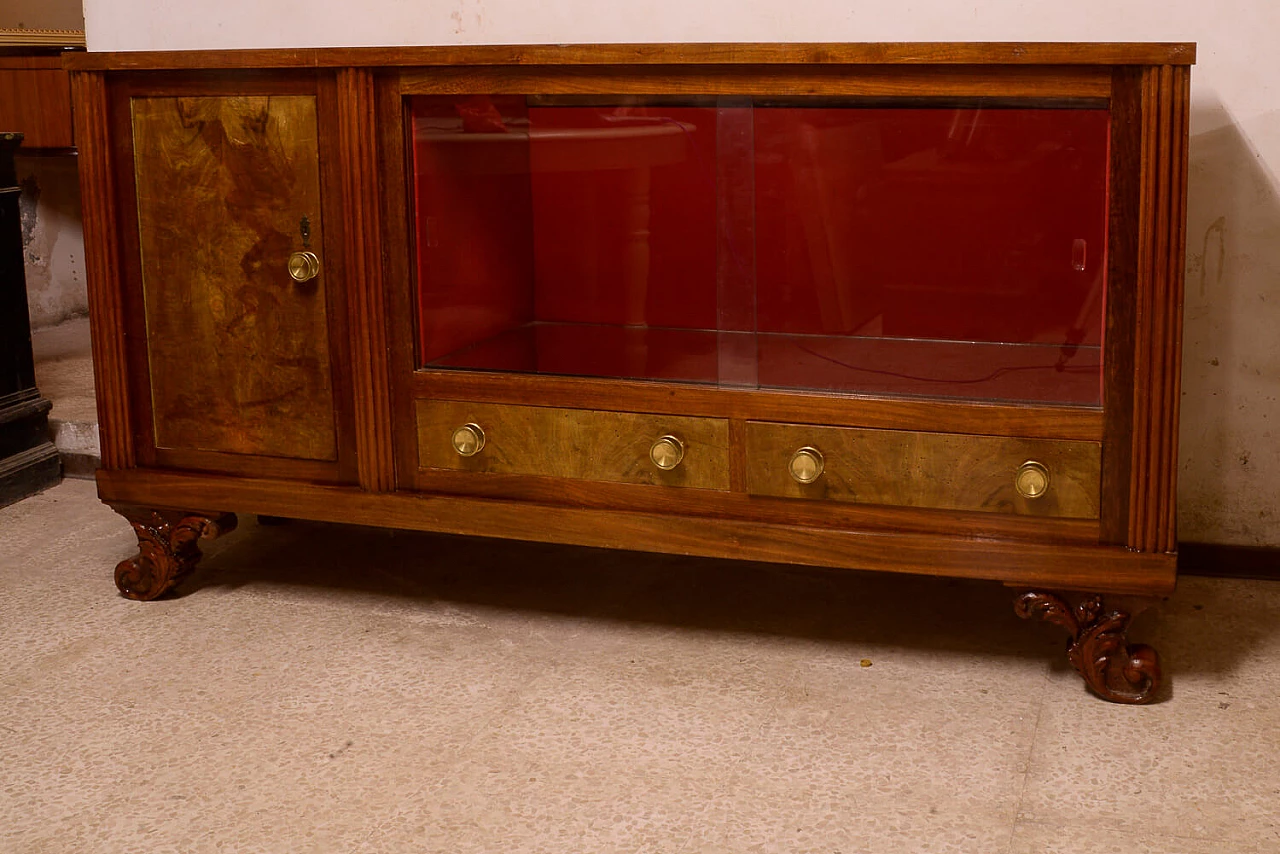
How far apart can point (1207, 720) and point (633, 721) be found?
0.80m

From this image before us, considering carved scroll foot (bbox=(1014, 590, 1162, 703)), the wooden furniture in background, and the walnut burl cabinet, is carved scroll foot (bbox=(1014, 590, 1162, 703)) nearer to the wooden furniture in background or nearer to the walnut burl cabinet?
the walnut burl cabinet

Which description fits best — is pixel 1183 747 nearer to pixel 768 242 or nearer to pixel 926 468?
pixel 926 468

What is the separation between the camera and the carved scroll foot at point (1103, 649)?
1.95 m

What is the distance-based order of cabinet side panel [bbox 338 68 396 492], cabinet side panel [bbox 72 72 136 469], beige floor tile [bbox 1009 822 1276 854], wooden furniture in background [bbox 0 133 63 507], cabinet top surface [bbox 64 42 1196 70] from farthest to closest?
wooden furniture in background [bbox 0 133 63 507], cabinet side panel [bbox 72 72 136 469], cabinet side panel [bbox 338 68 396 492], cabinet top surface [bbox 64 42 1196 70], beige floor tile [bbox 1009 822 1276 854]

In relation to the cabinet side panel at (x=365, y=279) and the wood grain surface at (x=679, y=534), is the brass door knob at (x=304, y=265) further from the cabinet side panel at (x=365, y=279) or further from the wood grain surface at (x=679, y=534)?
the wood grain surface at (x=679, y=534)

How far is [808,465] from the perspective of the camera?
2.01 m

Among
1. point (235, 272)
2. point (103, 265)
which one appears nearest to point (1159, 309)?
point (235, 272)

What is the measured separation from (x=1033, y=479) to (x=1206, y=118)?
83cm

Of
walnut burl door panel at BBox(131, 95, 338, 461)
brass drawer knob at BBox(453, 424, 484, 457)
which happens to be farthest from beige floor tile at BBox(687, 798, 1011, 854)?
walnut burl door panel at BBox(131, 95, 338, 461)

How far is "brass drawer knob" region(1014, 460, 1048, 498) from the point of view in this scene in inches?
75.6

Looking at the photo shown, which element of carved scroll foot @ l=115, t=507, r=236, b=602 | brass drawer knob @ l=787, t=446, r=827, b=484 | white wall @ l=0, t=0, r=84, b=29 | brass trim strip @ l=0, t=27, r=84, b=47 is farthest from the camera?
white wall @ l=0, t=0, r=84, b=29

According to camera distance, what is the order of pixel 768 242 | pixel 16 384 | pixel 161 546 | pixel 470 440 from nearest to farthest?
pixel 768 242 < pixel 470 440 < pixel 161 546 < pixel 16 384

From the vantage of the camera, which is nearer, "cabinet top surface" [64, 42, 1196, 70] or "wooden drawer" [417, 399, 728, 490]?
"cabinet top surface" [64, 42, 1196, 70]

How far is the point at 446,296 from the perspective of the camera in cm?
224
